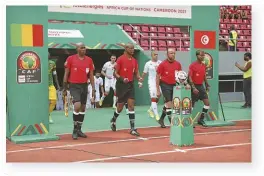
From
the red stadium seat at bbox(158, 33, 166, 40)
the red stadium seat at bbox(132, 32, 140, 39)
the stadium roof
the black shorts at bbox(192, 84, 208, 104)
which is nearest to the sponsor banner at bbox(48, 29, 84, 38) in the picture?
the stadium roof

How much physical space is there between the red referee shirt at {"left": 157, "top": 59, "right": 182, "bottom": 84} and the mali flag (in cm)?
223

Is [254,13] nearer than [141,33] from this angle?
Yes

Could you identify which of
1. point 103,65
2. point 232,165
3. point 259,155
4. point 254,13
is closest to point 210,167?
point 232,165

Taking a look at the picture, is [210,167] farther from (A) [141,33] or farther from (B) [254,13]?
(A) [141,33]

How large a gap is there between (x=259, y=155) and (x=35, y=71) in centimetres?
382

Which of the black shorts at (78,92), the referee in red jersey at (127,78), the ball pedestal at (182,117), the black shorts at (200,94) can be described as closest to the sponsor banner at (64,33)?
the referee in red jersey at (127,78)

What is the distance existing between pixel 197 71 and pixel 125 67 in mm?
1483

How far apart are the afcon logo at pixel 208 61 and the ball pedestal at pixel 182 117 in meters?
2.17

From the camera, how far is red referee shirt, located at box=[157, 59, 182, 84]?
342 inches

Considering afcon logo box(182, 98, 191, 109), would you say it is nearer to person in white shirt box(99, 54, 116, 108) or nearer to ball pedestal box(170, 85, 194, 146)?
ball pedestal box(170, 85, 194, 146)

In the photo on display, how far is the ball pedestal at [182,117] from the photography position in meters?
7.45

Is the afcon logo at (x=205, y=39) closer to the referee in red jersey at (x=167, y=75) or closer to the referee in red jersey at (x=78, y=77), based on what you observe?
the referee in red jersey at (x=167, y=75)

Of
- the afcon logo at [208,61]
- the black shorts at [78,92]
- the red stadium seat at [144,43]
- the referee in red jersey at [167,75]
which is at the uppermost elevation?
the red stadium seat at [144,43]

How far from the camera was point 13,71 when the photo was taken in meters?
7.70
